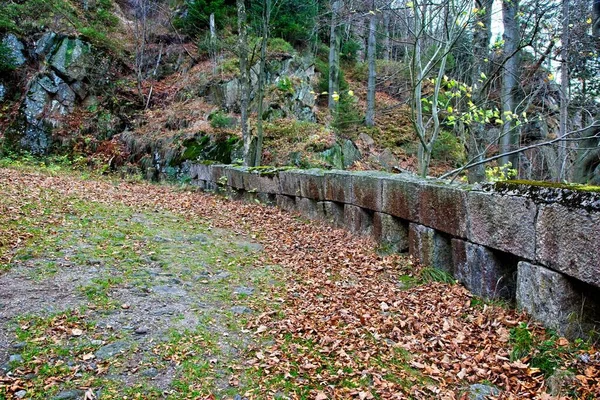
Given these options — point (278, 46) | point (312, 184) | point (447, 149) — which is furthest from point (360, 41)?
point (312, 184)

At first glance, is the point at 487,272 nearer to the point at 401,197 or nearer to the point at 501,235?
the point at 501,235

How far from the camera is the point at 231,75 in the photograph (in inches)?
784

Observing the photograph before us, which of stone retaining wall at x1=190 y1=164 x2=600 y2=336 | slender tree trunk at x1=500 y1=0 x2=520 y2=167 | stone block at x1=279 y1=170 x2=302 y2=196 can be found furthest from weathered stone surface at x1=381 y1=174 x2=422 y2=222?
stone block at x1=279 y1=170 x2=302 y2=196

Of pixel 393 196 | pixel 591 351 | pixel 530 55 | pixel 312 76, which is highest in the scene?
pixel 312 76

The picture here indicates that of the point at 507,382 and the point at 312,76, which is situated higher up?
the point at 312,76

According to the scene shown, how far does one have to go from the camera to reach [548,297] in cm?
370

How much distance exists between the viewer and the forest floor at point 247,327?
3195mm

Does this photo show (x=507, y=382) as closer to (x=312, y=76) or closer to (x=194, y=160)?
(x=194, y=160)

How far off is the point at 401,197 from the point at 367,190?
102 cm

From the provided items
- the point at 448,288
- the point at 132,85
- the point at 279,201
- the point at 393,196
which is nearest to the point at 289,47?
the point at 132,85

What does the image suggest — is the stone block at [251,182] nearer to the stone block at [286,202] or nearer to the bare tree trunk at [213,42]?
the stone block at [286,202]

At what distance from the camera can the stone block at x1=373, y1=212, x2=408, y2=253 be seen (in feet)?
20.8

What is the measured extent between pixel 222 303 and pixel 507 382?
A: 2810 mm

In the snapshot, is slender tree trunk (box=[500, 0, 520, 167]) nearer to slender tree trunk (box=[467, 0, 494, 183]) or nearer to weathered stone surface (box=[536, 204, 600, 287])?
slender tree trunk (box=[467, 0, 494, 183])
